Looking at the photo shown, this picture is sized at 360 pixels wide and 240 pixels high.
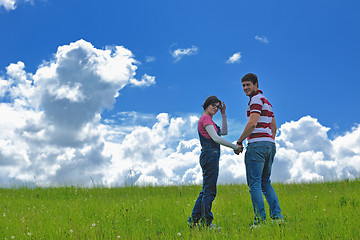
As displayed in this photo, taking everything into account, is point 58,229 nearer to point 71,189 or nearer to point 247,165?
point 247,165

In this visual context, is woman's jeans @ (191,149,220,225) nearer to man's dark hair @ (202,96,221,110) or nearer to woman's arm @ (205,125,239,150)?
woman's arm @ (205,125,239,150)

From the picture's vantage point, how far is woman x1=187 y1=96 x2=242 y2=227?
6273mm

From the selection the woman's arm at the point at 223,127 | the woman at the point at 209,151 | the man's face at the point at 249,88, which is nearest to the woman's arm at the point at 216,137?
the woman at the point at 209,151

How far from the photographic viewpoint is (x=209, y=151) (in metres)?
6.35

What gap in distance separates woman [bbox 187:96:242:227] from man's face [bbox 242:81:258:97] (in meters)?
0.62

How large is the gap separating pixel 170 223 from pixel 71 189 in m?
8.35

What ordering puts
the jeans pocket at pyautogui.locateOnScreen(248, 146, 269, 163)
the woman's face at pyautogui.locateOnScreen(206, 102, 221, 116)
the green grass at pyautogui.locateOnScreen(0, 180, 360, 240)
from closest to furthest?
1. the green grass at pyautogui.locateOnScreen(0, 180, 360, 240)
2. the jeans pocket at pyautogui.locateOnScreen(248, 146, 269, 163)
3. the woman's face at pyautogui.locateOnScreen(206, 102, 221, 116)

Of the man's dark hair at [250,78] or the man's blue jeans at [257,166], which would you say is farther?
the man's dark hair at [250,78]

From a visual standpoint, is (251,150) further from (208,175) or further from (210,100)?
(210,100)

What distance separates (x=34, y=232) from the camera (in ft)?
24.4

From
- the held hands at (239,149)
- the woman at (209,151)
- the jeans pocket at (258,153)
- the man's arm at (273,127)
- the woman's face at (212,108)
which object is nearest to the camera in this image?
the jeans pocket at (258,153)

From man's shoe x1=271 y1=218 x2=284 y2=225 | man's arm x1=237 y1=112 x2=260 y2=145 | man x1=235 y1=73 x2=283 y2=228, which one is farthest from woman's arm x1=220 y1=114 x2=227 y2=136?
man's shoe x1=271 y1=218 x2=284 y2=225

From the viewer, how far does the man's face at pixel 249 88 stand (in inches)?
253

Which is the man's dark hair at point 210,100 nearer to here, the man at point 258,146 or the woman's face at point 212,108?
the woman's face at point 212,108
